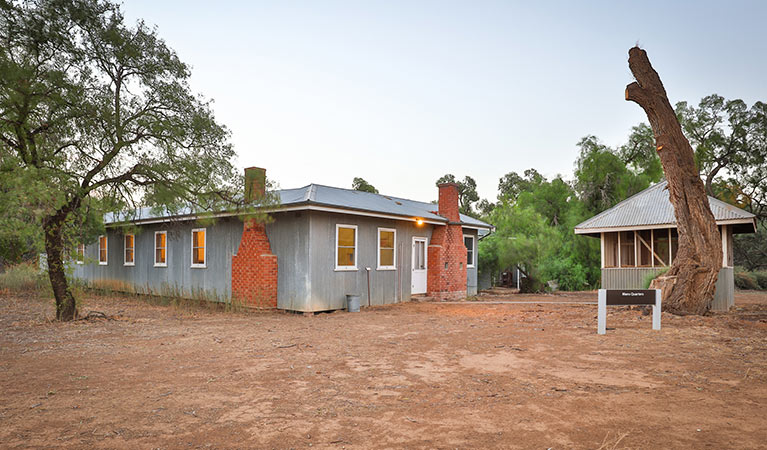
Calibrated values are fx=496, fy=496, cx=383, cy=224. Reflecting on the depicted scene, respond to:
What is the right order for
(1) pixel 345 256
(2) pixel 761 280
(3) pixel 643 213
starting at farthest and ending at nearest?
(2) pixel 761 280
(3) pixel 643 213
(1) pixel 345 256

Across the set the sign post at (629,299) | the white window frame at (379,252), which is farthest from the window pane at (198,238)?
the sign post at (629,299)

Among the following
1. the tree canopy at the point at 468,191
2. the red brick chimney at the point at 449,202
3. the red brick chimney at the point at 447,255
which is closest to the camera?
the red brick chimney at the point at 447,255

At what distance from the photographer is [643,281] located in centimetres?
1697

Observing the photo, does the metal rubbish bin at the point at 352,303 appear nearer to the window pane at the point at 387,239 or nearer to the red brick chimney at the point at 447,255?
the window pane at the point at 387,239

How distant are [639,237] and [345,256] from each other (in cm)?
1094

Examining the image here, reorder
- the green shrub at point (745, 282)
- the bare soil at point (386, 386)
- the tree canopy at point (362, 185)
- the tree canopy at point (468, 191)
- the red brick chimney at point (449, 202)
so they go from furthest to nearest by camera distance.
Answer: the tree canopy at point (468, 191) < the tree canopy at point (362, 185) < the green shrub at point (745, 282) < the red brick chimney at point (449, 202) < the bare soil at point (386, 386)

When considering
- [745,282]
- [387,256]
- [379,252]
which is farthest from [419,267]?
[745,282]

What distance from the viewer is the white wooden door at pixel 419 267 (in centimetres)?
1747

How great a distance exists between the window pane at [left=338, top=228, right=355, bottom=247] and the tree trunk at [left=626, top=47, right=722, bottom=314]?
27.4 ft

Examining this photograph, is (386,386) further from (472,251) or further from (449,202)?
(472,251)

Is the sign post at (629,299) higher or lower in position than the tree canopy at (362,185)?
lower

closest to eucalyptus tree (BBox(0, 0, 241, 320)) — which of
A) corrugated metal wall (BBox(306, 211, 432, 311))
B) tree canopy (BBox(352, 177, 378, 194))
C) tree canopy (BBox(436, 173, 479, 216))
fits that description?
corrugated metal wall (BBox(306, 211, 432, 311))

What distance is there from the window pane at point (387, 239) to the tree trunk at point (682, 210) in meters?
7.70

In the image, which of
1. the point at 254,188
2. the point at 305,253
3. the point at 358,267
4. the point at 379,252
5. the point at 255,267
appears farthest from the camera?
the point at 379,252
